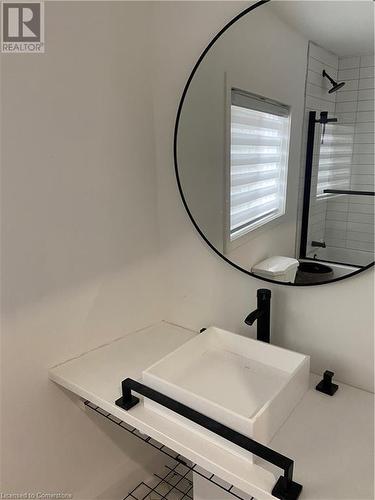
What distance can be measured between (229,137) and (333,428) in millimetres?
850

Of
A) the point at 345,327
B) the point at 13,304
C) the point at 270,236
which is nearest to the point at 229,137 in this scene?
the point at 270,236

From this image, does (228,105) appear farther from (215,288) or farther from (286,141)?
(215,288)

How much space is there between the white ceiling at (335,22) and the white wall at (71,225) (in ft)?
1.76

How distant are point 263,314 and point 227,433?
41 centimetres

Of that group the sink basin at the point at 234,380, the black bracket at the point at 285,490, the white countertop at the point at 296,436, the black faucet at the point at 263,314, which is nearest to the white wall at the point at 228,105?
the black faucet at the point at 263,314

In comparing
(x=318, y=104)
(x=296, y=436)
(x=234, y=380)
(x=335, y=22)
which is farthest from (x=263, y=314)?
(x=335, y=22)

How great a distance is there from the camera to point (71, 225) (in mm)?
1144

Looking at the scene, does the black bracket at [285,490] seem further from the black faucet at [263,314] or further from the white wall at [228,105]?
the white wall at [228,105]

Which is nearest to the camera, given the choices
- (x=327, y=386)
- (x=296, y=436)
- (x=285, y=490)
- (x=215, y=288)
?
(x=285, y=490)

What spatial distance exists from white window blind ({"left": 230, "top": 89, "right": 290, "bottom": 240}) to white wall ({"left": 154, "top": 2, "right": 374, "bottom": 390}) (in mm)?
221

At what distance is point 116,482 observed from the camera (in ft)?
4.67

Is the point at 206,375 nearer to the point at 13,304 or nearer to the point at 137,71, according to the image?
the point at 13,304

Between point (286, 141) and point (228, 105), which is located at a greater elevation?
point (228, 105)

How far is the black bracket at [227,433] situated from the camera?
0.72 meters
